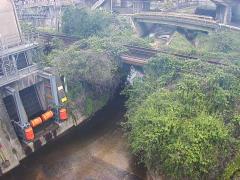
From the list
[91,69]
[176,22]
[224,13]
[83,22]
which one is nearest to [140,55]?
[91,69]

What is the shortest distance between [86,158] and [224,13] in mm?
44793

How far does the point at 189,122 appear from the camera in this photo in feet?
86.2

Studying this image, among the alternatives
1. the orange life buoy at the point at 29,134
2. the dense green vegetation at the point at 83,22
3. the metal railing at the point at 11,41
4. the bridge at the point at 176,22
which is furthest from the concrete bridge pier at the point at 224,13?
the orange life buoy at the point at 29,134

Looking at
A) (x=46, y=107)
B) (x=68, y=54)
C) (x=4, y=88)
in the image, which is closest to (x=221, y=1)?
(x=68, y=54)

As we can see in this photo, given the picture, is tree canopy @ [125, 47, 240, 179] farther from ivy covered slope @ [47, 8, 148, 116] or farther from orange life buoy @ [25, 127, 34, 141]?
orange life buoy @ [25, 127, 34, 141]

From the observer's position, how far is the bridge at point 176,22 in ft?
177

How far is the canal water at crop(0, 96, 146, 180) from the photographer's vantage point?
30.7 metres

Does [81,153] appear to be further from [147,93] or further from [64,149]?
[147,93]

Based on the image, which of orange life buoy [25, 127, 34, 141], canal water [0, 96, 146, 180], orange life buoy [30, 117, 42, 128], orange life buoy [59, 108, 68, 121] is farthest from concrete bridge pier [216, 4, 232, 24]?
orange life buoy [25, 127, 34, 141]

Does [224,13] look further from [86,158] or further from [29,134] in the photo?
[29,134]

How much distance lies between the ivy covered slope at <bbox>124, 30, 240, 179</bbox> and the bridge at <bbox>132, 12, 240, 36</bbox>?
20287mm

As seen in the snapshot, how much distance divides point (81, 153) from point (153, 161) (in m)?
10.5

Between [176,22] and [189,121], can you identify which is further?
[176,22]

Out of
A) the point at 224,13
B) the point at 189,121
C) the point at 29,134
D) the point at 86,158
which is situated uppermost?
the point at 224,13
